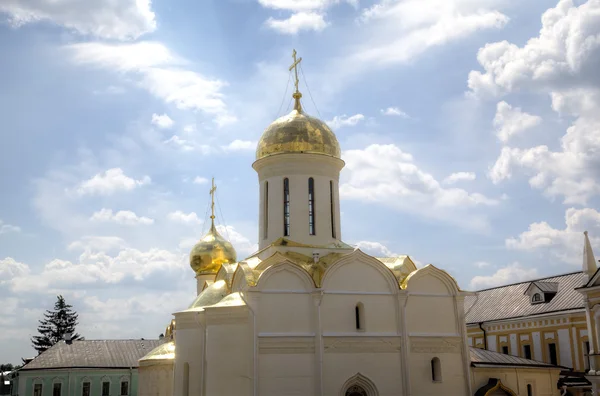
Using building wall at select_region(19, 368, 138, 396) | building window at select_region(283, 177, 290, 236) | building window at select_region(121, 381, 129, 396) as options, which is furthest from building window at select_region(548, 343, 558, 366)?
building window at select_region(121, 381, 129, 396)

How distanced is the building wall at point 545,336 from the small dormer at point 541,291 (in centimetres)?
123

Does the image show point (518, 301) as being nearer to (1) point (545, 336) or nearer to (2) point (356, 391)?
(1) point (545, 336)

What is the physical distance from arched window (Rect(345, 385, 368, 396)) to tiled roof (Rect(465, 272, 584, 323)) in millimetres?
8670

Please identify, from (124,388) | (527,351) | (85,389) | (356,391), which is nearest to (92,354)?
(85,389)

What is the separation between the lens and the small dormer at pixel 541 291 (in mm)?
29656

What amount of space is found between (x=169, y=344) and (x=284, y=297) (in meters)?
9.11

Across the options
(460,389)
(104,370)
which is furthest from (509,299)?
(104,370)

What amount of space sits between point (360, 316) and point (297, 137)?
6.90 meters

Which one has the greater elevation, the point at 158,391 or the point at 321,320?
the point at 321,320

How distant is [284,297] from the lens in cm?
1933

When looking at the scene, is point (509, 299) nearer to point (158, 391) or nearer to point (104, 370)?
point (158, 391)

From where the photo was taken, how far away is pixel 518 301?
103 ft

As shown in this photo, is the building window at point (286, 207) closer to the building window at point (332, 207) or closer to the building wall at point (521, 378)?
the building window at point (332, 207)

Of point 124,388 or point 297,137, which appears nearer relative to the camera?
point 297,137
